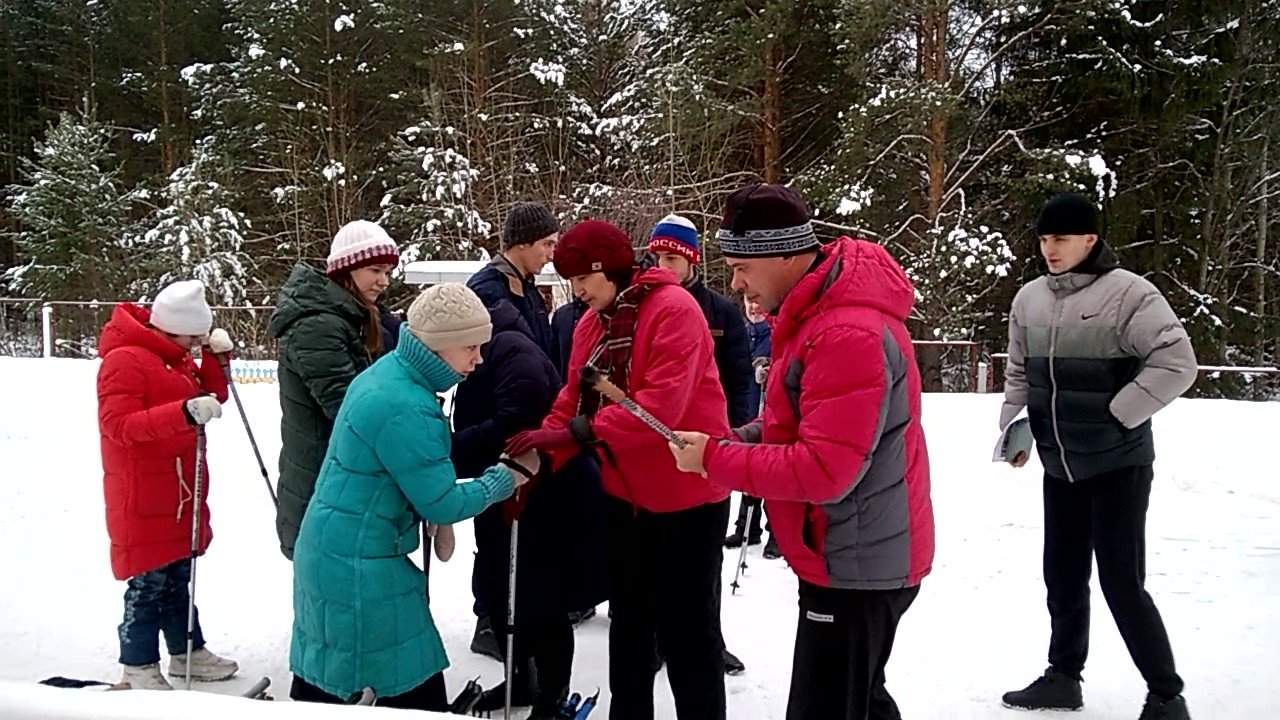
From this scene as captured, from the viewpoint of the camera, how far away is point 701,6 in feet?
63.7

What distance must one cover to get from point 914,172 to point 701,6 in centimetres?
607

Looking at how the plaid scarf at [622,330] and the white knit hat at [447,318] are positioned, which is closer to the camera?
the white knit hat at [447,318]

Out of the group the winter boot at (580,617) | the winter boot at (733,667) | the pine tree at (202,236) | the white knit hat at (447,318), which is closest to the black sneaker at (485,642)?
the winter boot at (580,617)

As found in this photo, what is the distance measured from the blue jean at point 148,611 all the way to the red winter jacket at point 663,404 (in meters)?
1.78

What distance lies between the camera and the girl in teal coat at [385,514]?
2.44 meters

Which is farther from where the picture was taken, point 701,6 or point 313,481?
point 701,6

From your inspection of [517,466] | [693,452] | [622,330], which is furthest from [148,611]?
[693,452]

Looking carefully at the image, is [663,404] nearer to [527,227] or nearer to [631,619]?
[631,619]

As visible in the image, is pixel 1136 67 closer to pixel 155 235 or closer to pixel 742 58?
pixel 742 58

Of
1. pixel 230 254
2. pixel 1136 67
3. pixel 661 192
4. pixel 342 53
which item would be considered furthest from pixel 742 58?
pixel 230 254

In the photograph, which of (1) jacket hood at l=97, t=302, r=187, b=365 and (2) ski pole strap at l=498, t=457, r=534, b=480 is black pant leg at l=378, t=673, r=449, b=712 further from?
(1) jacket hood at l=97, t=302, r=187, b=365

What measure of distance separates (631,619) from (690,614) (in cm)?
21

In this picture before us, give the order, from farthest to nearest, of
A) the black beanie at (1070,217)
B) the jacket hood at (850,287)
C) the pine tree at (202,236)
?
the pine tree at (202,236) < the black beanie at (1070,217) < the jacket hood at (850,287)

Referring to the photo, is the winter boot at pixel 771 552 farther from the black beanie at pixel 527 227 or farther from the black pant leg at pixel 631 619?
the black beanie at pixel 527 227
